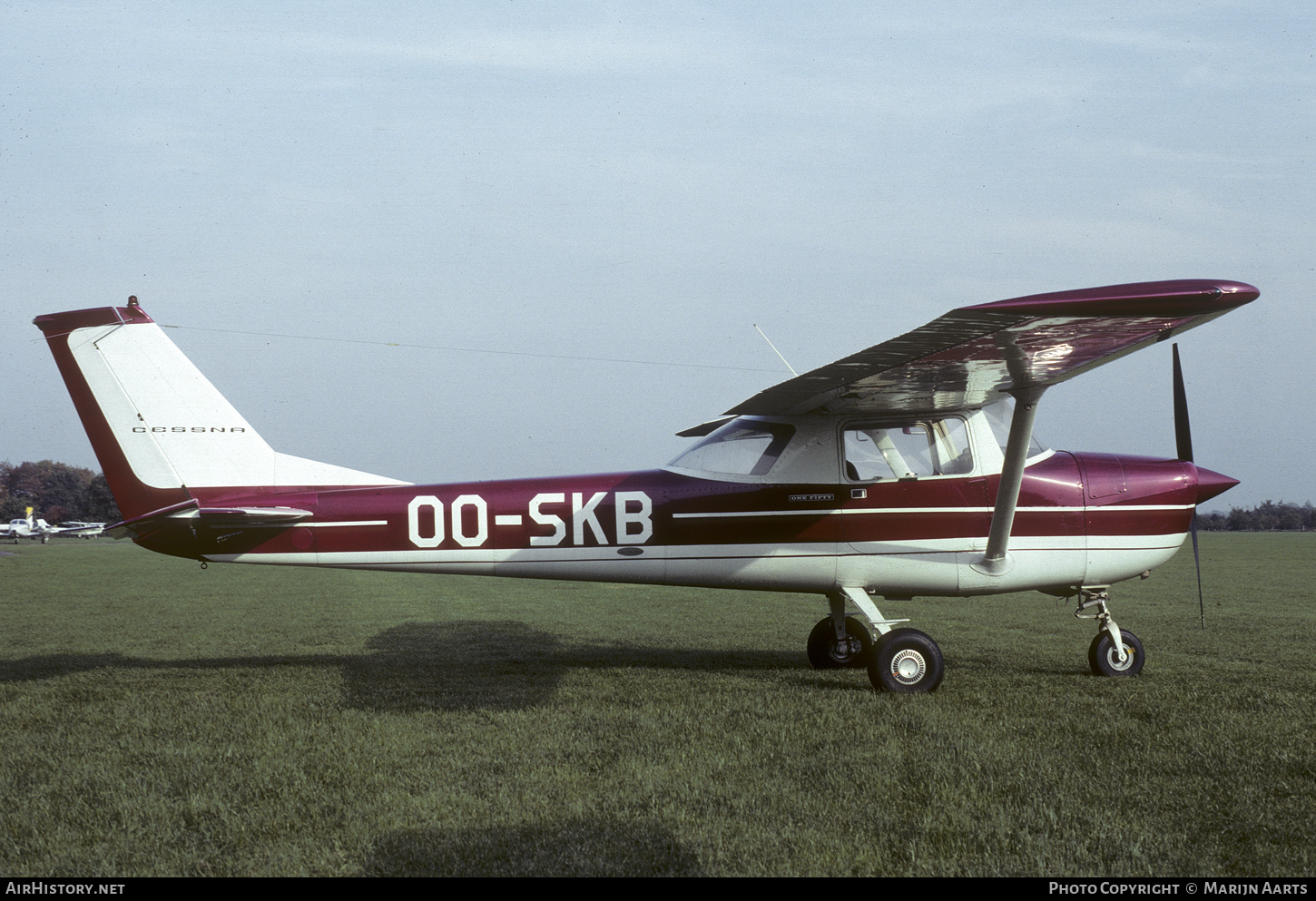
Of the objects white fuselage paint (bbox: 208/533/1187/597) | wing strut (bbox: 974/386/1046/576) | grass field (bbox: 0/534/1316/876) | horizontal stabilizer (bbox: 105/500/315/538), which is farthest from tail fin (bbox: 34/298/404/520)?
wing strut (bbox: 974/386/1046/576)

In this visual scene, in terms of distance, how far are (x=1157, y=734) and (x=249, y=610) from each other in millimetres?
14228

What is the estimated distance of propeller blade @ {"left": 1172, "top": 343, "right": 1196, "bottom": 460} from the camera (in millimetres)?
9297

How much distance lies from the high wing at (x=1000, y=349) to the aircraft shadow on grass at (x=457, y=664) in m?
2.57

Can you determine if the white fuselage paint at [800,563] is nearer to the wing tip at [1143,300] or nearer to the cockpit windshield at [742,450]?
the cockpit windshield at [742,450]

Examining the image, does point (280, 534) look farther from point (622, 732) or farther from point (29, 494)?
point (29, 494)

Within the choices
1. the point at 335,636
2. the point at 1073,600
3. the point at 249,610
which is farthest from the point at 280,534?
the point at 1073,600

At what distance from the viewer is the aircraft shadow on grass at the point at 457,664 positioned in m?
8.03

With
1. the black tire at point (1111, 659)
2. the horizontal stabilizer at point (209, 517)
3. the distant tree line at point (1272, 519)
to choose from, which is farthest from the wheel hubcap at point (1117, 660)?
the distant tree line at point (1272, 519)

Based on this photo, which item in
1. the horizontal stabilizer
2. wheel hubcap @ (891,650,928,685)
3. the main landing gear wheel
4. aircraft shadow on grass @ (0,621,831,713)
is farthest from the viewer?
the main landing gear wheel

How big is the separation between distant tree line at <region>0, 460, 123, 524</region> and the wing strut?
4964 inches

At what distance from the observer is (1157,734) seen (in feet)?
20.7

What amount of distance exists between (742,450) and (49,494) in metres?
138

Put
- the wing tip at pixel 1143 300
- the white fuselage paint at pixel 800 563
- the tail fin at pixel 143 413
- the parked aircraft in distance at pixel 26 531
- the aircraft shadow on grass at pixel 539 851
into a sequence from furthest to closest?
1. the parked aircraft in distance at pixel 26 531
2. the white fuselage paint at pixel 800 563
3. the tail fin at pixel 143 413
4. the wing tip at pixel 1143 300
5. the aircraft shadow on grass at pixel 539 851

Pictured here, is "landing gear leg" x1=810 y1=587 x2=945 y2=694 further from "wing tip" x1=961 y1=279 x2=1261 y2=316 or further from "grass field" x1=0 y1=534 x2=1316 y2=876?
"wing tip" x1=961 y1=279 x2=1261 y2=316
